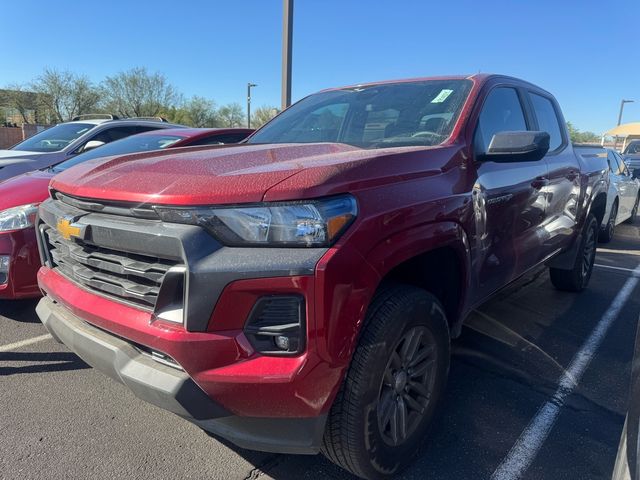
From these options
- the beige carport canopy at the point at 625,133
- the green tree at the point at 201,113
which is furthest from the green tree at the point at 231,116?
the beige carport canopy at the point at 625,133

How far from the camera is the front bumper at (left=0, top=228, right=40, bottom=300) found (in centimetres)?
343

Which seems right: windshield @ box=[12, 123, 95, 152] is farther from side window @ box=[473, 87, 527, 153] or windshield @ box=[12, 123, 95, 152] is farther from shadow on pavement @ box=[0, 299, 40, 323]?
side window @ box=[473, 87, 527, 153]

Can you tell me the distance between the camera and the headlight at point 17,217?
11.4 ft

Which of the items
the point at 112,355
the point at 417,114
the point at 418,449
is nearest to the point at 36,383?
the point at 112,355

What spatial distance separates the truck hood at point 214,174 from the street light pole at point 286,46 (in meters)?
5.62

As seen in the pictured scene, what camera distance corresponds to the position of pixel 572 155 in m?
4.28

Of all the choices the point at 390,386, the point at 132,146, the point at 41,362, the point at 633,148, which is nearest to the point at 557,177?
the point at 390,386

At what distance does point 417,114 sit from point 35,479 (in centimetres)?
268

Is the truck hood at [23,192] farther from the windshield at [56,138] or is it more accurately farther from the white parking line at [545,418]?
the white parking line at [545,418]

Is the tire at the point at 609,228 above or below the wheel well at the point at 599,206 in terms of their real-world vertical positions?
below

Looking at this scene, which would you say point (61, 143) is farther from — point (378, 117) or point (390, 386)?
point (390, 386)

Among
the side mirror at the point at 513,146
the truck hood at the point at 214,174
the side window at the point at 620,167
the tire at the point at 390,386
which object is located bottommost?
the tire at the point at 390,386

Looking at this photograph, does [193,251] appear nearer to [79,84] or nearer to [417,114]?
[417,114]

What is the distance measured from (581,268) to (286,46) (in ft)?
17.7
